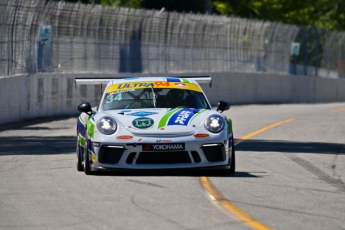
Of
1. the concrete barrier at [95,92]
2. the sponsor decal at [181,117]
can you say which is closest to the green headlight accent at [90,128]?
the sponsor decal at [181,117]

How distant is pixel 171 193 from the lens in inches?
418

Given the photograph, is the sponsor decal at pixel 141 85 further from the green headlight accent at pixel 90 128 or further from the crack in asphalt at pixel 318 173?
the crack in asphalt at pixel 318 173

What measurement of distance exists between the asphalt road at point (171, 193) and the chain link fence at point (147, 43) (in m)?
8.26

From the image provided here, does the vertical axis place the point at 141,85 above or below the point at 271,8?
above

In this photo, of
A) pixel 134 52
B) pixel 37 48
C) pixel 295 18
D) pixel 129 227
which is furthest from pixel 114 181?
pixel 295 18

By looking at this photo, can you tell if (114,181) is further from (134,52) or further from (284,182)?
(134,52)

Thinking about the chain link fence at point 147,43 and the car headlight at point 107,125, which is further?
the chain link fence at point 147,43

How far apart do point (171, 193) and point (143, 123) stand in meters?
1.96

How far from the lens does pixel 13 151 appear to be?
16891 millimetres

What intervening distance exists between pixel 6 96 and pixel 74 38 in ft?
21.7

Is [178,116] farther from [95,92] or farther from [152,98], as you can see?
[95,92]

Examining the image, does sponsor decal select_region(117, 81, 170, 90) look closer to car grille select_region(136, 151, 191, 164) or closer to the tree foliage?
car grille select_region(136, 151, 191, 164)

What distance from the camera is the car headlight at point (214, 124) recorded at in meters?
12.4

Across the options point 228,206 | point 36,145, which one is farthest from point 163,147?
point 36,145
